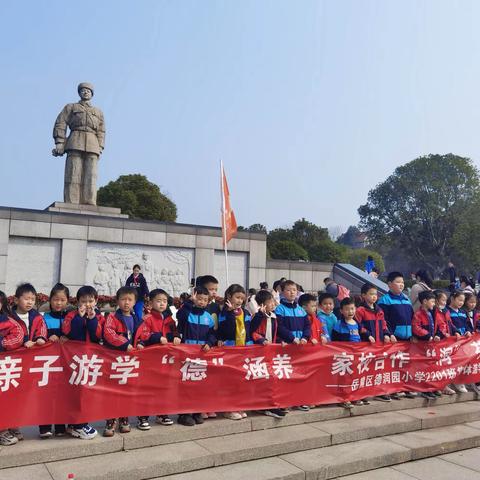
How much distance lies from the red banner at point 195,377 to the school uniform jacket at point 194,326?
0.63 feet

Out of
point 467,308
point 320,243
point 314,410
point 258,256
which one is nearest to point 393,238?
point 320,243

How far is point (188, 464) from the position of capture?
13.6 ft

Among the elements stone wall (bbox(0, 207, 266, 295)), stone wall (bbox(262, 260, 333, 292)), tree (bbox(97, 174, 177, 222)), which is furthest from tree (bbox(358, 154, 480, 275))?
stone wall (bbox(0, 207, 266, 295))

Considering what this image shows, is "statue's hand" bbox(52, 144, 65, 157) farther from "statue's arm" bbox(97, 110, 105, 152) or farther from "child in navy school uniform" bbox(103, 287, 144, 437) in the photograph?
"child in navy school uniform" bbox(103, 287, 144, 437)

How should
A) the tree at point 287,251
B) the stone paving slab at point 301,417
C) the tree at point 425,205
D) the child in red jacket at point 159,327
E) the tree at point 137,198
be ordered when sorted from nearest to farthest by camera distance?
the child in red jacket at point 159,327 → the stone paving slab at point 301,417 → the tree at point 137,198 → the tree at point 287,251 → the tree at point 425,205

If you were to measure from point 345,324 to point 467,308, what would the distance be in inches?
111

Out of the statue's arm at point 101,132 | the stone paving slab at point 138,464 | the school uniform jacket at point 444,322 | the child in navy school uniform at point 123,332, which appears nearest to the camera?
the stone paving slab at point 138,464

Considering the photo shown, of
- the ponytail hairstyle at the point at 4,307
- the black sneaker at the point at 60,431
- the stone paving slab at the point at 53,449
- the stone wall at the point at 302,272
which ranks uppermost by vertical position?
the stone wall at the point at 302,272

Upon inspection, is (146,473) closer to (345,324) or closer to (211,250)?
(345,324)

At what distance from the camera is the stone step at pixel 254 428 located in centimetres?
407

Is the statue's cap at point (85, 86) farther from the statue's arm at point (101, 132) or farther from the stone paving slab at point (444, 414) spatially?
the stone paving slab at point (444, 414)

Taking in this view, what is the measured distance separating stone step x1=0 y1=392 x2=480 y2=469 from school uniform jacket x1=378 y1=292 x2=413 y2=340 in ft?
2.96

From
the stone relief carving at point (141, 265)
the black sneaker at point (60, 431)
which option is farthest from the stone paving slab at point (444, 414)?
the stone relief carving at point (141, 265)

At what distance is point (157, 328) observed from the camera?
507 cm
